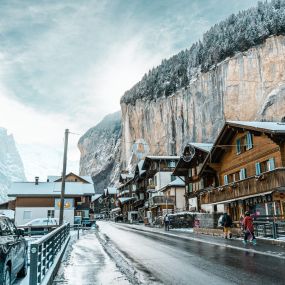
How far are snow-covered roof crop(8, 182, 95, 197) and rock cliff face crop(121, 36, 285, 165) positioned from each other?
3660 cm

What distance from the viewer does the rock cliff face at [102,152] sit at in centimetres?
15050

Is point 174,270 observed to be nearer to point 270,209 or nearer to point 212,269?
point 212,269

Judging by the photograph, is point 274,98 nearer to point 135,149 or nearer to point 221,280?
point 135,149

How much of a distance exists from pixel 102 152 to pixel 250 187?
139309 millimetres

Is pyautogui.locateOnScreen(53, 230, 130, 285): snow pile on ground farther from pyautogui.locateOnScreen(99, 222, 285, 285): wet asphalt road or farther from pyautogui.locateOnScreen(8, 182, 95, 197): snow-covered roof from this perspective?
pyautogui.locateOnScreen(8, 182, 95, 197): snow-covered roof

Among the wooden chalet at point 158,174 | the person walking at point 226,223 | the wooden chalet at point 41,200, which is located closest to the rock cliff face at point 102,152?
the wooden chalet at point 158,174

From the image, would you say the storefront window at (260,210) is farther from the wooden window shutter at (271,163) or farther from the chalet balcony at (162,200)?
the chalet balcony at (162,200)

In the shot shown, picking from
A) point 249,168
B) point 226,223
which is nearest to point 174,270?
point 226,223

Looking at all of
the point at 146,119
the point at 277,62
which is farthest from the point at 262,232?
the point at 146,119

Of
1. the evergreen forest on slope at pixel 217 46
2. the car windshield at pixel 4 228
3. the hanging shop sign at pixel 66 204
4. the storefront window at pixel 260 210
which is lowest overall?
the car windshield at pixel 4 228

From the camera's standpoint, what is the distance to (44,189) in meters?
45.6

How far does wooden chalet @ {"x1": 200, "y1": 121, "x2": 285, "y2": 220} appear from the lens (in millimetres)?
23672

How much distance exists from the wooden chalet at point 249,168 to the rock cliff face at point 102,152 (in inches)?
4220

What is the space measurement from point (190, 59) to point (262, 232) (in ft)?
244
